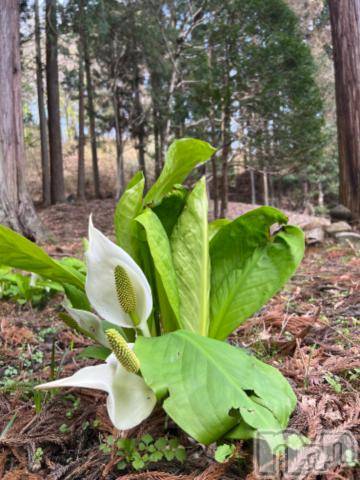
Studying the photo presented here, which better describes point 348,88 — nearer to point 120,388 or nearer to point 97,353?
point 97,353

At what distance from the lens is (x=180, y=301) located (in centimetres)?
94

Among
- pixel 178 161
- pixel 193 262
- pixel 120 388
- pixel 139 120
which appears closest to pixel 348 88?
pixel 178 161

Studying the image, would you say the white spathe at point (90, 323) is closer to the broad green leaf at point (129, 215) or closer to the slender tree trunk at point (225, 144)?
the broad green leaf at point (129, 215)

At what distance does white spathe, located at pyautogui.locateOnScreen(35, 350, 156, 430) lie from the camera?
678mm

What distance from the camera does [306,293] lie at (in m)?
1.89

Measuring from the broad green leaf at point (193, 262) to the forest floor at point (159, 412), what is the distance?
22 cm

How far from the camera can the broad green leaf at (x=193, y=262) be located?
36.7 inches

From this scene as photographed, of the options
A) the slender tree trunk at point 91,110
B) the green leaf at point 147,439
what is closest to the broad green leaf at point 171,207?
the green leaf at point 147,439

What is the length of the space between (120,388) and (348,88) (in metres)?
4.06

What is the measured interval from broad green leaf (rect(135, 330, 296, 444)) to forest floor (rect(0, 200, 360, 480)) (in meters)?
0.08

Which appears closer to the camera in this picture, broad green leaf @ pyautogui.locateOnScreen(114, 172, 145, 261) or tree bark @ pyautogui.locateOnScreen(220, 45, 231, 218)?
broad green leaf @ pyautogui.locateOnScreen(114, 172, 145, 261)

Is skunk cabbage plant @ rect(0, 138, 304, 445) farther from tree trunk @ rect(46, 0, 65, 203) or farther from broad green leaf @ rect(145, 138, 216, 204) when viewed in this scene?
tree trunk @ rect(46, 0, 65, 203)

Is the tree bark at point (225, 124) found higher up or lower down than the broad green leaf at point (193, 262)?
higher up

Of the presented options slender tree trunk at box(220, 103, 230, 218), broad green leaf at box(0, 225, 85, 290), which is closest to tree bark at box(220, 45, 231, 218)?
slender tree trunk at box(220, 103, 230, 218)
